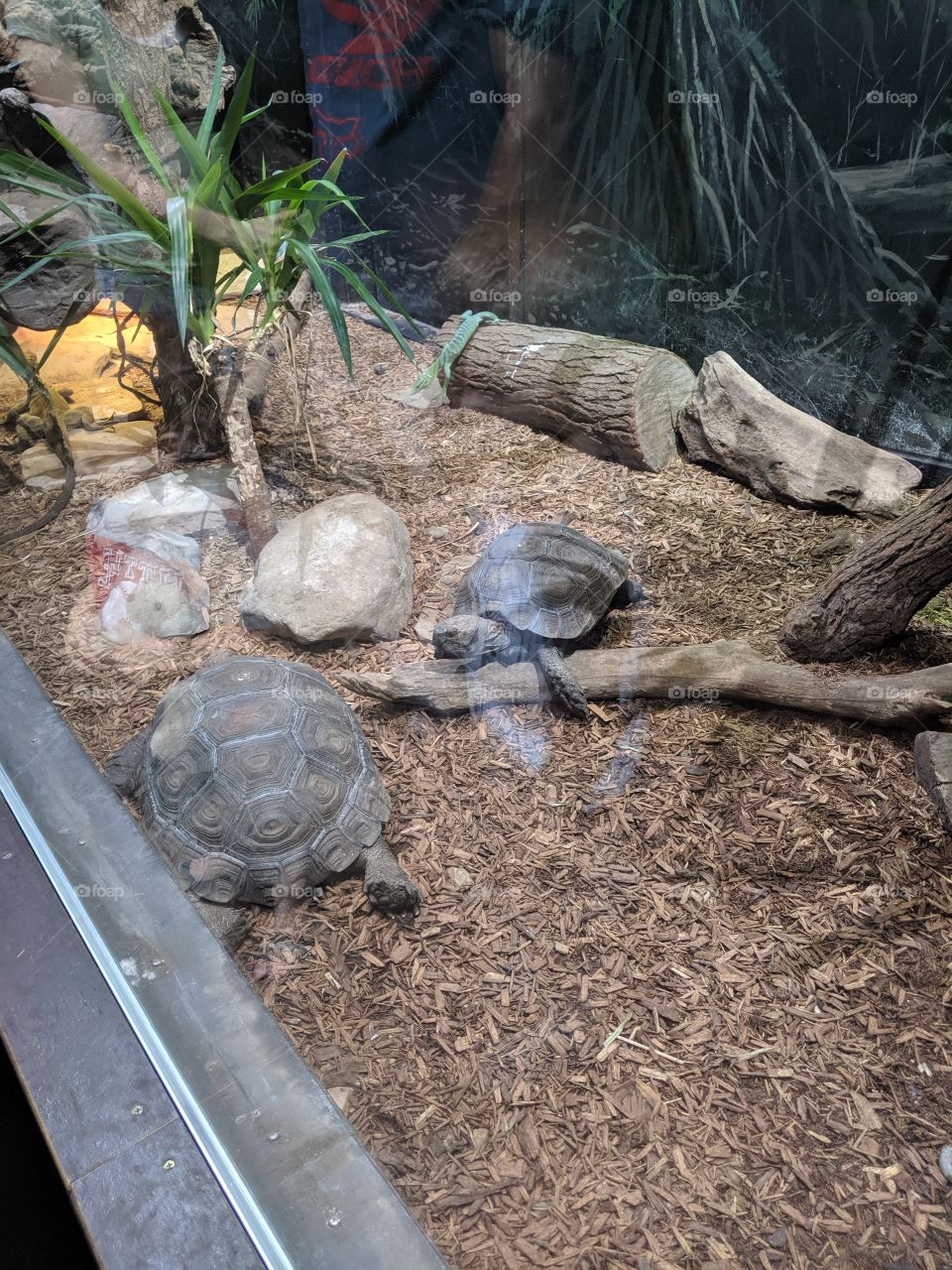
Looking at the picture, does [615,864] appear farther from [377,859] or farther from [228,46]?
[228,46]

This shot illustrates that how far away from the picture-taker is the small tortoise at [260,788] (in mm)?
2068

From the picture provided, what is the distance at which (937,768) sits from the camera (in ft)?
7.72

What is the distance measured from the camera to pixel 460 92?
4738 millimetres

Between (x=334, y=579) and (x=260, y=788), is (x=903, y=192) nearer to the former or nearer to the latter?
(x=334, y=579)

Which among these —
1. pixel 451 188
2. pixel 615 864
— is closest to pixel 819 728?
pixel 615 864

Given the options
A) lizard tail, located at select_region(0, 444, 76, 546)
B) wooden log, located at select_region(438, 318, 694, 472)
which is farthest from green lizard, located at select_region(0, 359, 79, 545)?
wooden log, located at select_region(438, 318, 694, 472)

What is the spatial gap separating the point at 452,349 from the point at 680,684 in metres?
2.94

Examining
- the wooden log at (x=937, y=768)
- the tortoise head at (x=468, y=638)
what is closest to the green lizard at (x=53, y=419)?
the tortoise head at (x=468, y=638)

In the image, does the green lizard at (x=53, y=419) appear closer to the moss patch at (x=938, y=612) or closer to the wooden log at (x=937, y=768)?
the wooden log at (x=937, y=768)

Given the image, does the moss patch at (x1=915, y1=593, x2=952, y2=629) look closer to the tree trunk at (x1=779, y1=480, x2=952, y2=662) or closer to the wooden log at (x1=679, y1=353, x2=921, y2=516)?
the tree trunk at (x1=779, y1=480, x2=952, y2=662)

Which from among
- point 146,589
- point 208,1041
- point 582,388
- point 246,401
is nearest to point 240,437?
point 246,401

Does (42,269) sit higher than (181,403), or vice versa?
(42,269)

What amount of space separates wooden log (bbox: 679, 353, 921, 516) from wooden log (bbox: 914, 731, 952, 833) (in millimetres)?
1489

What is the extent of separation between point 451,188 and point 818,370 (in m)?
2.52
